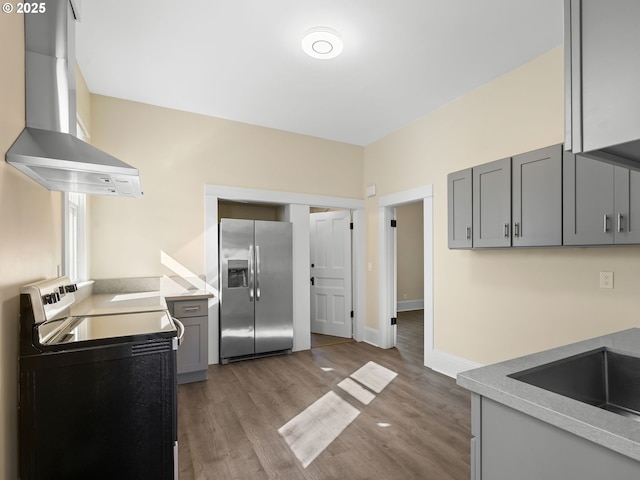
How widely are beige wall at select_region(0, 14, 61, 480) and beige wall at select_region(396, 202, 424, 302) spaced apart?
678 centimetres

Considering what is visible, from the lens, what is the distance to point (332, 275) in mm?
5445

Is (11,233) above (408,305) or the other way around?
above

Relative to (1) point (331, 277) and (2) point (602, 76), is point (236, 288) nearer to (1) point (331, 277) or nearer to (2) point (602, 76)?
(1) point (331, 277)

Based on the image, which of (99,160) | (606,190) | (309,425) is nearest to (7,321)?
(99,160)

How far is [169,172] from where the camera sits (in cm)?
398

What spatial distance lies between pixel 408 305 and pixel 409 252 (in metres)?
1.21

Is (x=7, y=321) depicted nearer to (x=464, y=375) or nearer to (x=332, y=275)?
(x=464, y=375)

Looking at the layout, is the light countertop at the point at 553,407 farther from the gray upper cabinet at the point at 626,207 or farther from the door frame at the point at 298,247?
the door frame at the point at 298,247

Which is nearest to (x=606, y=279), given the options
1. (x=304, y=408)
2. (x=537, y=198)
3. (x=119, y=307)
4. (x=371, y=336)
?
(x=537, y=198)

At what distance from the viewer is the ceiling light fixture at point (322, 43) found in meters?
2.58
